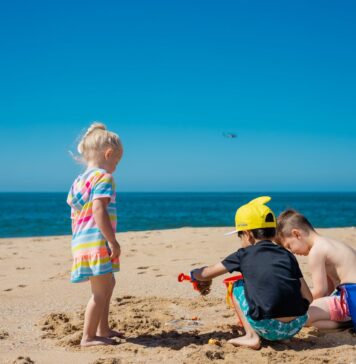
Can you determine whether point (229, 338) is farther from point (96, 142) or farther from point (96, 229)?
point (96, 142)

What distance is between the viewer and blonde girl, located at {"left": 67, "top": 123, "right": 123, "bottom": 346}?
117 inches

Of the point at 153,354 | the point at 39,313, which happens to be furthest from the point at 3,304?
the point at 153,354

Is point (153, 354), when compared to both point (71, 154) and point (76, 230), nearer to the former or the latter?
point (76, 230)

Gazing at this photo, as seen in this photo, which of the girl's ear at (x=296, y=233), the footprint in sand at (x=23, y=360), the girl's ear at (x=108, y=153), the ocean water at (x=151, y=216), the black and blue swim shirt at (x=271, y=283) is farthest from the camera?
the ocean water at (x=151, y=216)

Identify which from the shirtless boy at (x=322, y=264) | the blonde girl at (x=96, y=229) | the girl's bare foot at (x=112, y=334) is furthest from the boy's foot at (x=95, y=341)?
the shirtless boy at (x=322, y=264)

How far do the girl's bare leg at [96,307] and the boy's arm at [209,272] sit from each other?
58cm

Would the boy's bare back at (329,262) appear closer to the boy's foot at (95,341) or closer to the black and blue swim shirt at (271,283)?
the black and blue swim shirt at (271,283)

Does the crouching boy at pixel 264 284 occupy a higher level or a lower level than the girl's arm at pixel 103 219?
lower

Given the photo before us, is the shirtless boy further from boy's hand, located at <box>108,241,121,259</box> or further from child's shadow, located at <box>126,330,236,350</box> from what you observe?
boy's hand, located at <box>108,241,121,259</box>

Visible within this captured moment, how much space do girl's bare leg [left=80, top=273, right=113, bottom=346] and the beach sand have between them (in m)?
0.09

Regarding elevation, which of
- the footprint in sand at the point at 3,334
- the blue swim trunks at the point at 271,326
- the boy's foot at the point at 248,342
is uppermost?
the blue swim trunks at the point at 271,326

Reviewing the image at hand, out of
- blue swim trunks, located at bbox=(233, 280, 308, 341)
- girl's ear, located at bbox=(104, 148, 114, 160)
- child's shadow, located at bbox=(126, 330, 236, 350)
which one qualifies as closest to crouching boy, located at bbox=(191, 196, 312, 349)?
blue swim trunks, located at bbox=(233, 280, 308, 341)

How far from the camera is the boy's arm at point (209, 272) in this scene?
A: 9.72 ft

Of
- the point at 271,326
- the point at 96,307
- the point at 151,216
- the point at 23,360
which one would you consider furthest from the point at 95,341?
the point at 151,216
